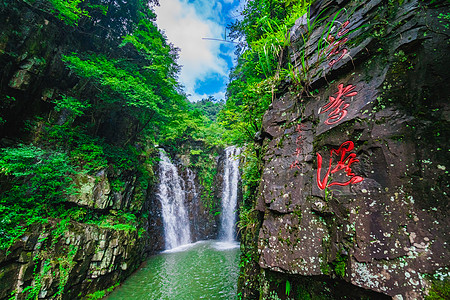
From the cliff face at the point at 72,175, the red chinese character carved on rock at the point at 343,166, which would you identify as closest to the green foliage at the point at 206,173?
the cliff face at the point at 72,175

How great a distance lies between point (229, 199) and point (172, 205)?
3882 mm

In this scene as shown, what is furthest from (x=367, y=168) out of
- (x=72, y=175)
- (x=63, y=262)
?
(x=72, y=175)

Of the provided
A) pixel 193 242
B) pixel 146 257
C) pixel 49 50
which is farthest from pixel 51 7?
pixel 193 242

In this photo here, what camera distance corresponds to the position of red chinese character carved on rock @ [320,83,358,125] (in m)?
2.00

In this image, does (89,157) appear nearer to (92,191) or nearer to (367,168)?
(92,191)

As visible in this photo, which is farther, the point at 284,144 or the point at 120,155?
the point at 120,155

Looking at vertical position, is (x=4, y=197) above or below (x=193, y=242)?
above

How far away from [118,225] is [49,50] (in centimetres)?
639

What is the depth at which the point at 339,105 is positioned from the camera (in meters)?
2.08

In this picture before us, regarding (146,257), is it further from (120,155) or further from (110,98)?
(110,98)

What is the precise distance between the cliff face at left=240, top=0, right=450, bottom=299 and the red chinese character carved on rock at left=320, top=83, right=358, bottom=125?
0.01 metres

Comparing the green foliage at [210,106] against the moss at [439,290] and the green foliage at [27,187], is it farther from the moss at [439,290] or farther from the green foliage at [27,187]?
the moss at [439,290]

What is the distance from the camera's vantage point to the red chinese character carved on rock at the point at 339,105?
2.00 meters

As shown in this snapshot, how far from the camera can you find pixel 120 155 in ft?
23.3
